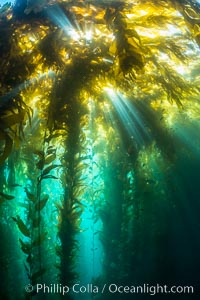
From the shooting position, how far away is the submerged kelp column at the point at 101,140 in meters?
3.11

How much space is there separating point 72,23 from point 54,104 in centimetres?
189

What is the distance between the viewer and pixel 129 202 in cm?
882

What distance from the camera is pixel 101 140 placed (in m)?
11.0

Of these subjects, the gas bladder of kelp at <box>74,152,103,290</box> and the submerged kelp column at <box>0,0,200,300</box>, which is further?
the gas bladder of kelp at <box>74,152,103,290</box>

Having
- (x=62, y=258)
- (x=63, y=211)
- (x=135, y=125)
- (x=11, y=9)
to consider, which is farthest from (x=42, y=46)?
(x=135, y=125)

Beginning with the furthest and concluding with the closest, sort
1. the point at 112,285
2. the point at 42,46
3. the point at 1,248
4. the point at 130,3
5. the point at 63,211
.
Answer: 1. the point at 112,285
2. the point at 1,248
3. the point at 63,211
4. the point at 42,46
5. the point at 130,3

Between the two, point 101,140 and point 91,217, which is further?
point 101,140

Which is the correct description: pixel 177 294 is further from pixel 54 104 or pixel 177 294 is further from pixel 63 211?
pixel 54 104

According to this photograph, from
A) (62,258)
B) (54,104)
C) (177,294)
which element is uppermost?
(54,104)

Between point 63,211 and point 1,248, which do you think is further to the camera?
point 1,248

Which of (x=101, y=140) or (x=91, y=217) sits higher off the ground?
(x=101, y=140)

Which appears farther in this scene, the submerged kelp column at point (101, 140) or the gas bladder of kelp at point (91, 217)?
the gas bladder of kelp at point (91, 217)

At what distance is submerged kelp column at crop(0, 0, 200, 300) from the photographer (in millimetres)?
3113

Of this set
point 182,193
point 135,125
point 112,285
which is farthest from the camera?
point 182,193
